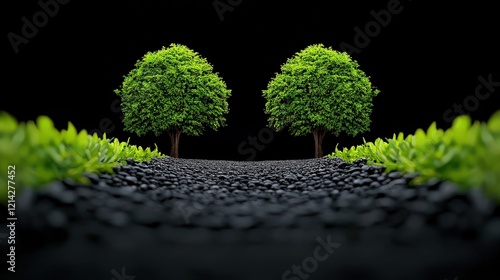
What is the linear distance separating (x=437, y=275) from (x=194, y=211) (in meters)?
2.73

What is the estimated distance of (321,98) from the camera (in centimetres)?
2172

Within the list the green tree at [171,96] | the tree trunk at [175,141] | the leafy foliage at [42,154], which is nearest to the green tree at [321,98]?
the green tree at [171,96]

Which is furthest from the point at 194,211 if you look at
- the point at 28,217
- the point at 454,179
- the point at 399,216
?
the point at 454,179

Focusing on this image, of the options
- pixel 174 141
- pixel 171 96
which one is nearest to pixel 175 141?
pixel 174 141

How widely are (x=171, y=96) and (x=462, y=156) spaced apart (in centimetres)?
1794

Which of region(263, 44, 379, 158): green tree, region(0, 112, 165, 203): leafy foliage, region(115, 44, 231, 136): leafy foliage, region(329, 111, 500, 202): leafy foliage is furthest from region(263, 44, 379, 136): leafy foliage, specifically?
region(0, 112, 165, 203): leafy foliage

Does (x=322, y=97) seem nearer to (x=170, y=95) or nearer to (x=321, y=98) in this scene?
(x=321, y=98)

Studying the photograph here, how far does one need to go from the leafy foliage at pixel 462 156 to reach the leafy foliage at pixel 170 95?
620 inches

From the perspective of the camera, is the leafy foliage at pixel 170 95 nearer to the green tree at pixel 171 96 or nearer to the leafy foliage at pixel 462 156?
the green tree at pixel 171 96

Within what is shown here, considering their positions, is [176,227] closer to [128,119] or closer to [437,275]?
[437,275]

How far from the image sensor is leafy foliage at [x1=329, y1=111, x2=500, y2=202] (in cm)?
447

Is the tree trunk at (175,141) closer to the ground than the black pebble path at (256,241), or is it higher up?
higher up

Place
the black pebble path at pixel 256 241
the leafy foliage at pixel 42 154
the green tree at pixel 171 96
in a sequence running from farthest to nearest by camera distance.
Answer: the green tree at pixel 171 96 → the leafy foliage at pixel 42 154 → the black pebble path at pixel 256 241

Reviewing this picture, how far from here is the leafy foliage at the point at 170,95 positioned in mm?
21344
